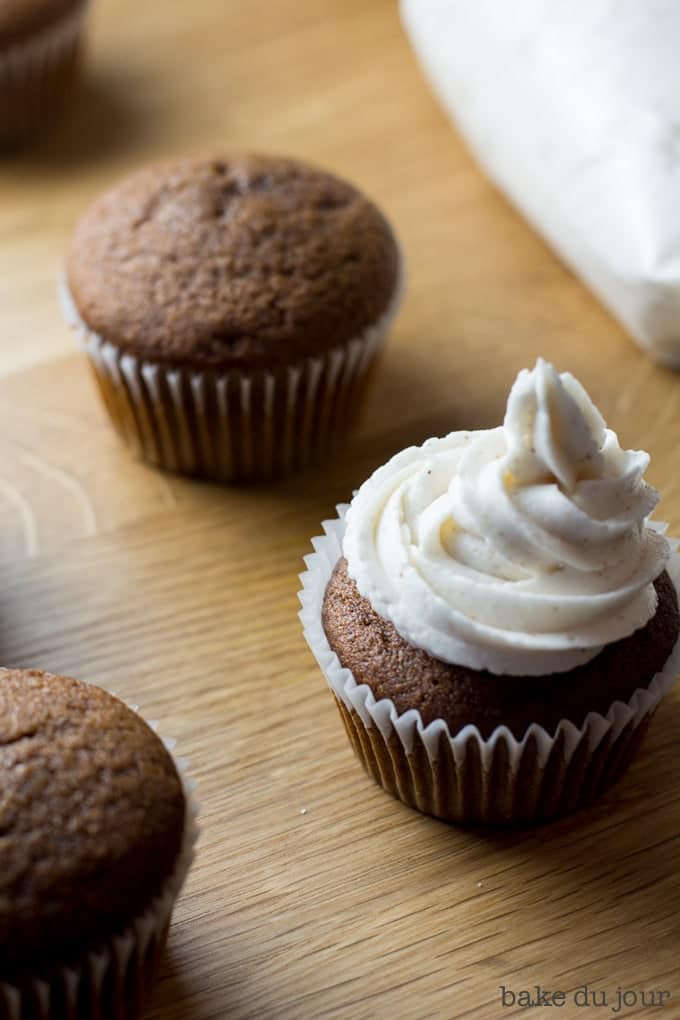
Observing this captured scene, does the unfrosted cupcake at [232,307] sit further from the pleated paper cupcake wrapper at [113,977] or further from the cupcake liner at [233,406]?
the pleated paper cupcake wrapper at [113,977]

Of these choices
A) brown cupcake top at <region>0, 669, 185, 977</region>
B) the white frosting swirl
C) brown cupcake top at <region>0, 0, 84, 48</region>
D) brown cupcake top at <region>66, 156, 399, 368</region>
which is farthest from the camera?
brown cupcake top at <region>0, 0, 84, 48</region>

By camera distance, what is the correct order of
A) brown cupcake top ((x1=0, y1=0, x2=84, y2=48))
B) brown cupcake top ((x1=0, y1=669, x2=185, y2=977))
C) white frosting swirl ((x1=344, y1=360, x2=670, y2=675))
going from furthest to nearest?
brown cupcake top ((x1=0, y1=0, x2=84, y2=48))
white frosting swirl ((x1=344, y1=360, x2=670, y2=675))
brown cupcake top ((x1=0, y1=669, x2=185, y2=977))

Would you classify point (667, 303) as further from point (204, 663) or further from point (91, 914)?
point (91, 914)

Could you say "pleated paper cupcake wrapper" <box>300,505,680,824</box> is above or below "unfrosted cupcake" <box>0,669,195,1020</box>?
below

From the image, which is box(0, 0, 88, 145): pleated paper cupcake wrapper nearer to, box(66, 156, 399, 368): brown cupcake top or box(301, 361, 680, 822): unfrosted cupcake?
box(66, 156, 399, 368): brown cupcake top

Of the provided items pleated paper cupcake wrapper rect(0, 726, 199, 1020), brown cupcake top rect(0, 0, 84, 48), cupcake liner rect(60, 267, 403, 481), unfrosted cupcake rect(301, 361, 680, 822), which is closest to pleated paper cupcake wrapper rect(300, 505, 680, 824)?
unfrosted cupcake rect(301, 361, 680, 822)

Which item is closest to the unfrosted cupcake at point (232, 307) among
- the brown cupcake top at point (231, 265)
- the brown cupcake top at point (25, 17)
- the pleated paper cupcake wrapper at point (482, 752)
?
the brown cupcake top at point (231, 265)
